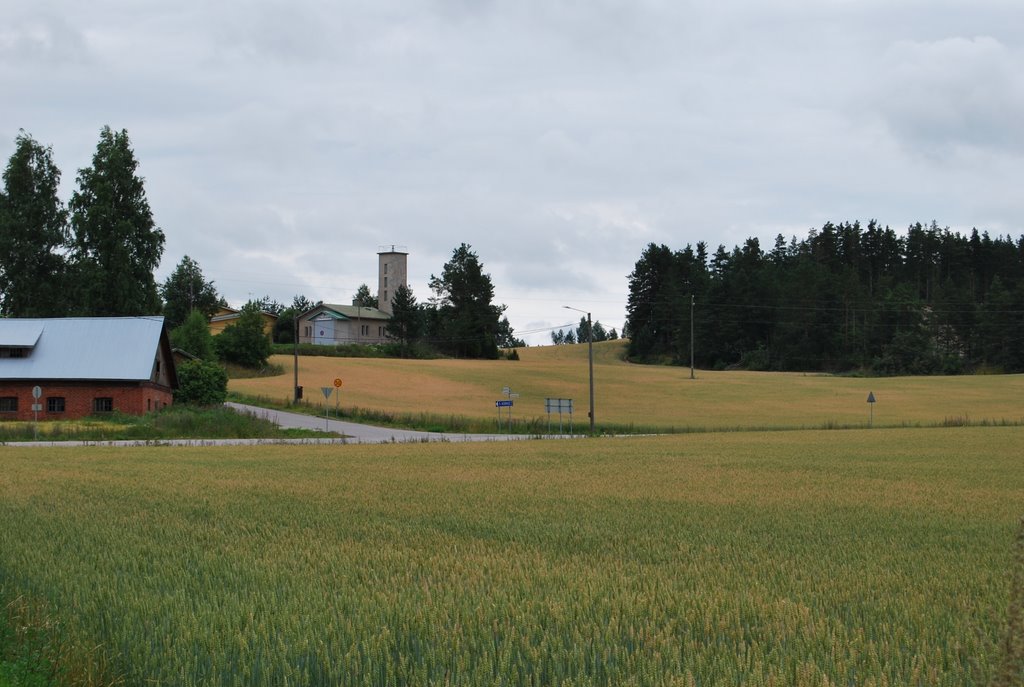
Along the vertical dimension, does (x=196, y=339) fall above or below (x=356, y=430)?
above

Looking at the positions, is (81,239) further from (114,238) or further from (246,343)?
(246,343)

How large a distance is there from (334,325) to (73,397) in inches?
3496

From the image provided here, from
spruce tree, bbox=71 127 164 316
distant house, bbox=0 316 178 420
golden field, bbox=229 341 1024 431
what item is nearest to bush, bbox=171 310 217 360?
golden field, bbox=229 341 1024 431

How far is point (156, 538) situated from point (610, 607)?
7979mm

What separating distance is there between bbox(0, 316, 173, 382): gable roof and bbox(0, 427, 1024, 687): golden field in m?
44.8

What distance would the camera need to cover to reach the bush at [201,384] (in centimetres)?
7594

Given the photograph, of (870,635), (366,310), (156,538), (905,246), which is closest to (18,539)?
(156,538)

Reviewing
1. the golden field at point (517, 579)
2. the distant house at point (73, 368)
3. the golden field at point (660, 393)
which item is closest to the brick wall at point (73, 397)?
the distant house at point (73, 368)

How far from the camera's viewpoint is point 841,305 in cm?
13712

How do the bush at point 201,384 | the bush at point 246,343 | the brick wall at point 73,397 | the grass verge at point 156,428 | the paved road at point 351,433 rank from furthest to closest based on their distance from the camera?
the bush at point 246,343
the bush at point 201,384
the brick wall at point 73,397
the paved road at point 351,433
the grass verge at point 156,428

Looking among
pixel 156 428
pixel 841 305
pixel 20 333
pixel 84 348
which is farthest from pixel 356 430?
pixel 841 305

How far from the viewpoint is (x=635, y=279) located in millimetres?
166000

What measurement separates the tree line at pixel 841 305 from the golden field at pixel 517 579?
10703 centimetres

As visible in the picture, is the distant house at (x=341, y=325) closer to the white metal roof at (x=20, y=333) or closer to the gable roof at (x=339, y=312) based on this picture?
the gable roof at (x=339, y=312)
